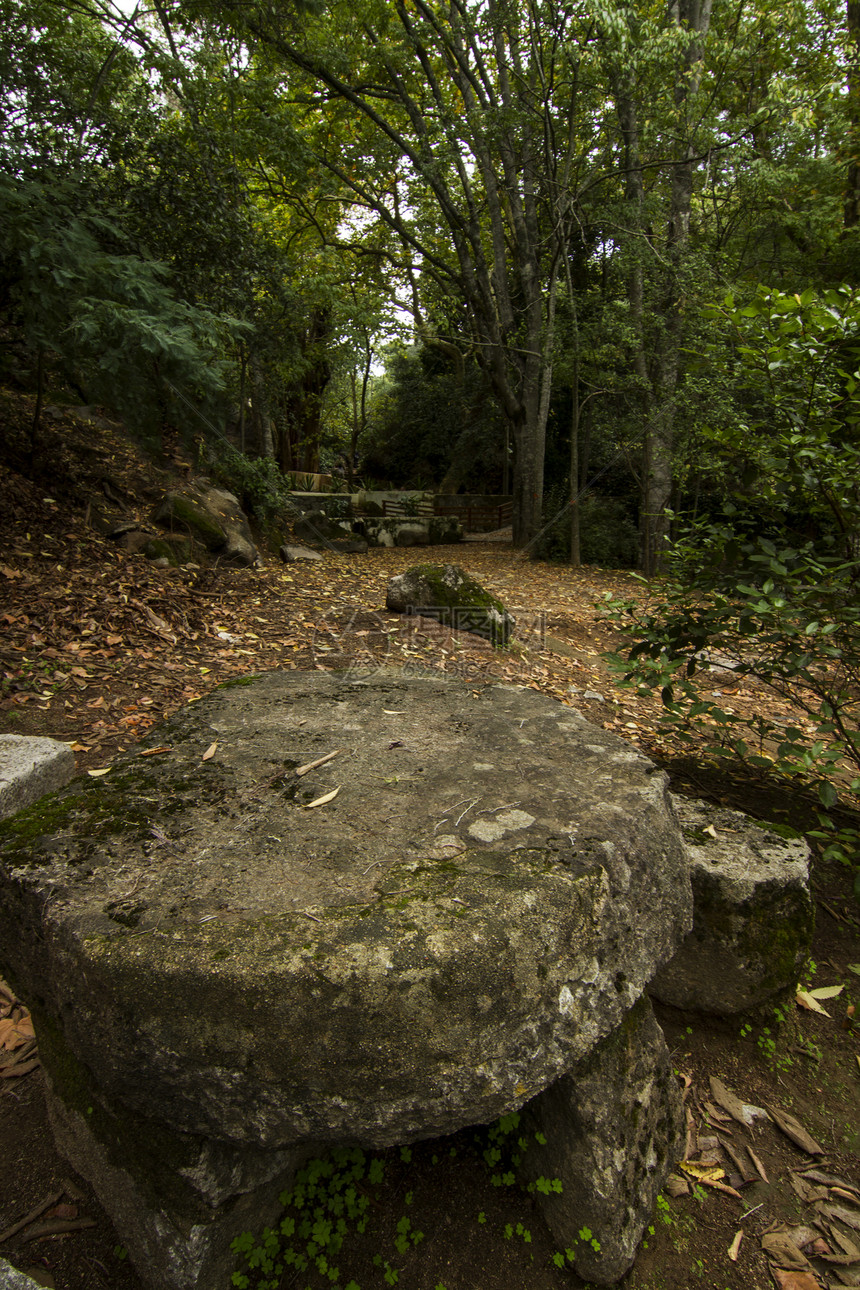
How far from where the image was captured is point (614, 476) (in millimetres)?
14172

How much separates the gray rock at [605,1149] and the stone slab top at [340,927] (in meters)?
0.30

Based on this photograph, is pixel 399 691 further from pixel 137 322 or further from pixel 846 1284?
pixel 137 322

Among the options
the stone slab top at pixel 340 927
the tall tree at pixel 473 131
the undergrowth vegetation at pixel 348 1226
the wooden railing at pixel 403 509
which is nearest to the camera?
the stone slab top at pixel 340 927

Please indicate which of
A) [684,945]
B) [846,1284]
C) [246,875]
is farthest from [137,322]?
[846,1284]

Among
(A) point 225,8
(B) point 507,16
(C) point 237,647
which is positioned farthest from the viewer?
(B) point 507,16

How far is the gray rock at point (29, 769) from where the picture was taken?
8.21 ft

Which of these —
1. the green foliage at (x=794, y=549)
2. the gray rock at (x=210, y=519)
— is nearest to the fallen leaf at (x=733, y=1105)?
the green foliage at (x=794, y=549)

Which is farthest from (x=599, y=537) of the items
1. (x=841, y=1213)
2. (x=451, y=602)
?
(x=841, y=1213)

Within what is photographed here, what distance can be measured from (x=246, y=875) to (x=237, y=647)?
3.43 meters

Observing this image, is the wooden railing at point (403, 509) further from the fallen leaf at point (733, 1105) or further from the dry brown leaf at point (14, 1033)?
the fallen leaf at point (733, 1105)

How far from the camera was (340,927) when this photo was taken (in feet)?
4.91

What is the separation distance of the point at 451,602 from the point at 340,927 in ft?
14.2

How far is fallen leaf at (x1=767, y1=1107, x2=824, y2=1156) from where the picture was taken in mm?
2105

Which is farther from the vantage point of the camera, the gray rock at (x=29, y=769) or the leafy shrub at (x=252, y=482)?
the leafy shrub at (x=252, y=482)
